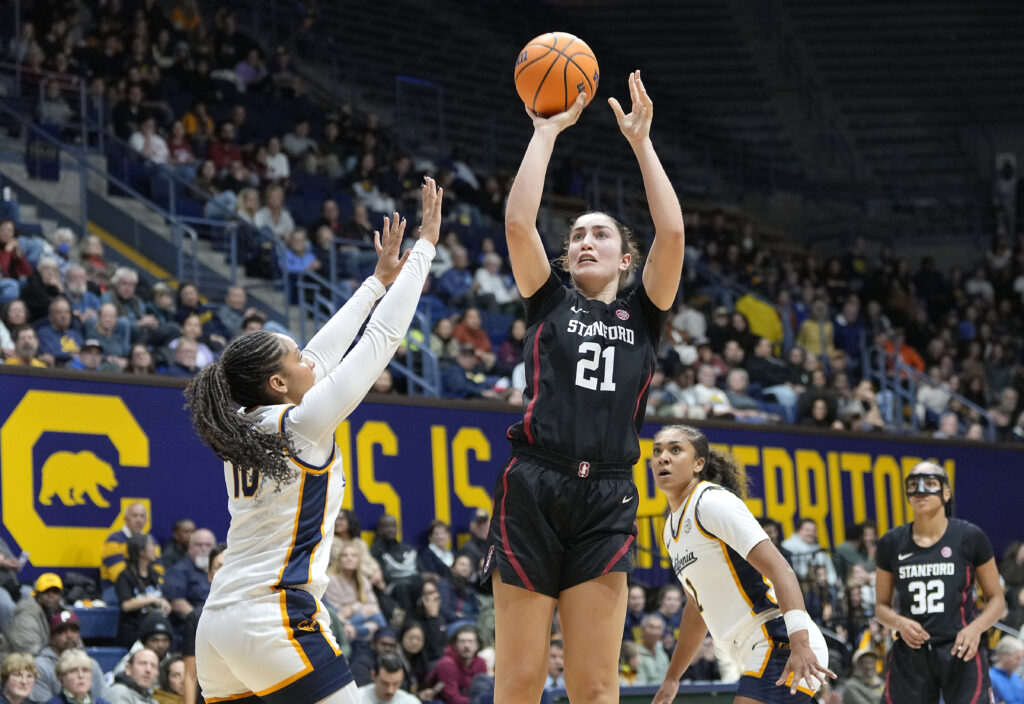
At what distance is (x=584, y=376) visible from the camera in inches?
185

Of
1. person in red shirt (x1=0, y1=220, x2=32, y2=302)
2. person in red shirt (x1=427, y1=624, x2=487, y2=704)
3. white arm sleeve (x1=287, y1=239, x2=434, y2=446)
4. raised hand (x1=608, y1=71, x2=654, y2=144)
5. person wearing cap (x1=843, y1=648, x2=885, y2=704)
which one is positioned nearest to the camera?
white arm sleeve (x1=287, y1=239, x2=434, y2=446)

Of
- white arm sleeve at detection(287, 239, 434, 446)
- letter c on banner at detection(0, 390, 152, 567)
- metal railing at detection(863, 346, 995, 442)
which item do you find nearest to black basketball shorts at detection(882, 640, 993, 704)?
white arm sleeve at detection(287, 239, 434, 446)

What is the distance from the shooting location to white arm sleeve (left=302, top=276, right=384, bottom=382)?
4992 millimetres

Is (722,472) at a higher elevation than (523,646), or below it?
higher

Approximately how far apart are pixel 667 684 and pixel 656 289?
1.91 meters

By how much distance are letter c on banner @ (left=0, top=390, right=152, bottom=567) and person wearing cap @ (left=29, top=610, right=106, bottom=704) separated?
42.4 inches

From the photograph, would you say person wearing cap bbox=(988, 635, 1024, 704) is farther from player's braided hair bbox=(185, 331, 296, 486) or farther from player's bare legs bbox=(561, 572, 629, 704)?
player's braided hair bbox=(185, 331, 296, 486)

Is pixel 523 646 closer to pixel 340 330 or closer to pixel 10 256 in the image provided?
pixel 340 330

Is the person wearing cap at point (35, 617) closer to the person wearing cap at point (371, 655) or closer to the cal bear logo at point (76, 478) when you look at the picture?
the cal bear logo at point (76, 478)

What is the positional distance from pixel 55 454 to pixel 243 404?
6.66m

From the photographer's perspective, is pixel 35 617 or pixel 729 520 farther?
pixel 35 617

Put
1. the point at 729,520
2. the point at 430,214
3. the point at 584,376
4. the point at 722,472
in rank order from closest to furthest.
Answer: the point at 584,376 → the point at 430,214 → the point at 729,520 → the point at 722,472

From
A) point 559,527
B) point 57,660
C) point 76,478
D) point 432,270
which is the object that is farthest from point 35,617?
point 432,270

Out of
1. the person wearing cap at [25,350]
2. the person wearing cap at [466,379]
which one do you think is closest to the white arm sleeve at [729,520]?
the person wearing cap at [25,350]
